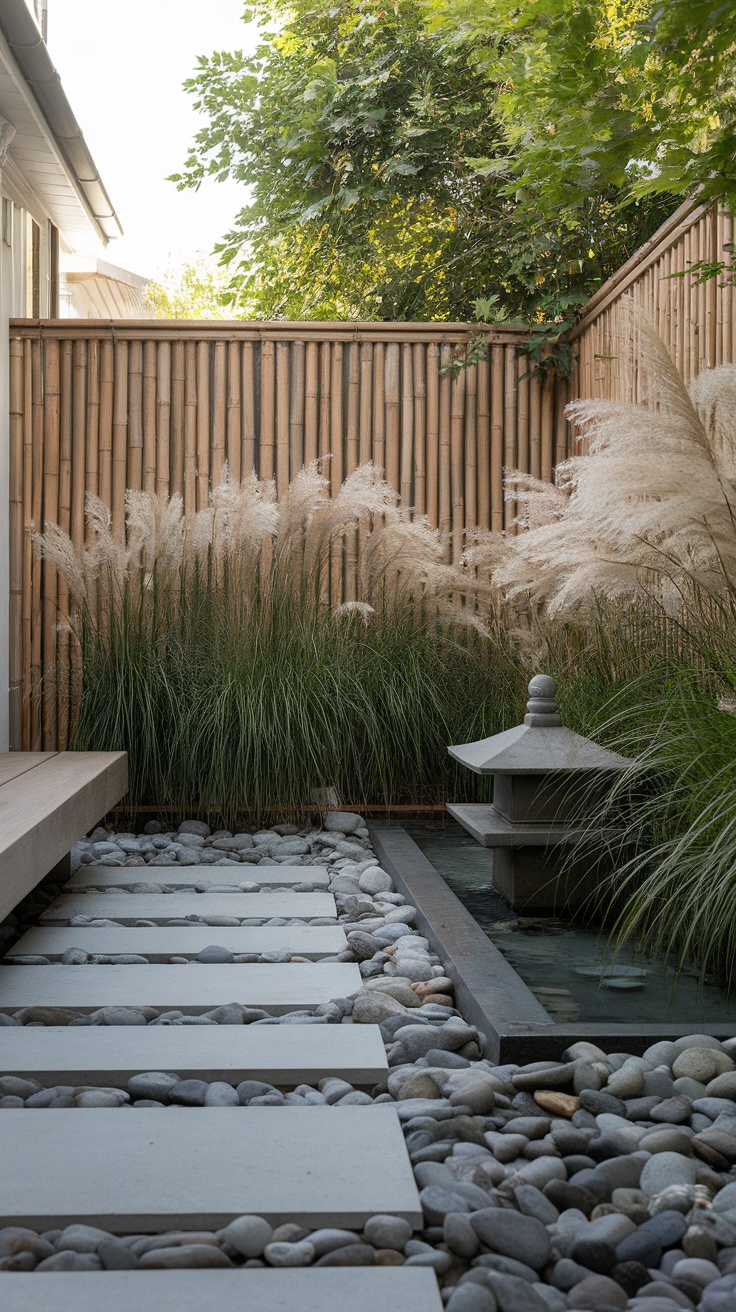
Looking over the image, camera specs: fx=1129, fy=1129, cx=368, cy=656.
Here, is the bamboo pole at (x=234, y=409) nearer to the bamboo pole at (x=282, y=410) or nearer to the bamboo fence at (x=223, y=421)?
the bamboo fence at (x=223, y=421)

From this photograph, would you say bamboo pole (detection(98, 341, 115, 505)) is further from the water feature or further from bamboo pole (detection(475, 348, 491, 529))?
the water feature

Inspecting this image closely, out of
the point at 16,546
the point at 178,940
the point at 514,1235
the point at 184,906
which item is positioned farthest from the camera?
the point at 16,546

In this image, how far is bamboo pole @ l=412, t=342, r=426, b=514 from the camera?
5.05 metres

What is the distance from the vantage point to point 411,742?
13.4 feet

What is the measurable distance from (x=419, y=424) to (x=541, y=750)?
2.73 meters

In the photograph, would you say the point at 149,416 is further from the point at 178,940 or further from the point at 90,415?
the point at 178,940

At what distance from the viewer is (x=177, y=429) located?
5.02 metres

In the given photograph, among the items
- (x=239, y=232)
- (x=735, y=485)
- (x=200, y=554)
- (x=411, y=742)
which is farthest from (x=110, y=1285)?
(x=239, y=232)

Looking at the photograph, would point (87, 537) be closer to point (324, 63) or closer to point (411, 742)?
point (411, 742)

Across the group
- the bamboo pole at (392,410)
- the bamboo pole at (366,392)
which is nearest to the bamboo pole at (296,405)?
the bamboo pole at (366,392)

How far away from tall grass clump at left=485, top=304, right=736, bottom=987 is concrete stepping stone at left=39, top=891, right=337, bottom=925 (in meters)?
0.75

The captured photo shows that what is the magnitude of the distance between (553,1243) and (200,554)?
3263 millimetres

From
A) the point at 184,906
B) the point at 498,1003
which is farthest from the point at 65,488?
the point at 498,1003

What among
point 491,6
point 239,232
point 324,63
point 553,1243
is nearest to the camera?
point 553,1243
